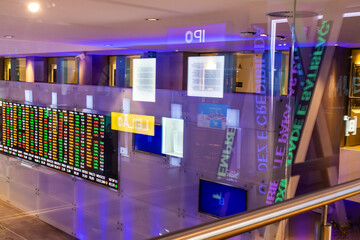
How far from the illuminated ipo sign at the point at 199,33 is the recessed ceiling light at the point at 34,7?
1064mm

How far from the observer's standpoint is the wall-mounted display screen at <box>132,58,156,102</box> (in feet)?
9.73

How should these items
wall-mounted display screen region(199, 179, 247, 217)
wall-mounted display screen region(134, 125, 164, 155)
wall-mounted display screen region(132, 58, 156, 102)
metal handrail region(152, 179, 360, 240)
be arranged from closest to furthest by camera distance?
metal handrail region(152, 179, 360, 240) → wall-mounted display screen region(199, 179, 247, 217) → wall-mounted display screen region(132, 58, 156, 102) → wall-mounted display screen region(134, 125, 164, 155)

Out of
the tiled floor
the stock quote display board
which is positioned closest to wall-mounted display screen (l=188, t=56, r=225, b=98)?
the stock quote display board

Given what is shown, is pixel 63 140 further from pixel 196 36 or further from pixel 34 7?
pixel 196 36

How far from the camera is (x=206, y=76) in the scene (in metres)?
2.96

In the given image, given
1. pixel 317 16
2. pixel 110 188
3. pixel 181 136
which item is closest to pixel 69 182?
pixel 110 188

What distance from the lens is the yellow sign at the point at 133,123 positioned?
10.1 feet

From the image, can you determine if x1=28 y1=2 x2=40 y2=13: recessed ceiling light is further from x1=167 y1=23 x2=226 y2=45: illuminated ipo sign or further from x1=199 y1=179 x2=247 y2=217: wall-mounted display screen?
x1=199 y1=179 x2=247 y2=217: wall-mounted display screen

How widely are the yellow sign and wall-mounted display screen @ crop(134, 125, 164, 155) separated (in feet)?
0.11

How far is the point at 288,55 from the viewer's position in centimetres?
354

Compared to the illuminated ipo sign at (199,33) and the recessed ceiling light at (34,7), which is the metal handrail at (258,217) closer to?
the recessed ceiling light at (34,7)

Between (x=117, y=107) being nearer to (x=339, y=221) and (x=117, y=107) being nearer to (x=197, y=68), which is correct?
(x=197, y=68)

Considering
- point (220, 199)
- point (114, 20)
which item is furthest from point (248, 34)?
point (220, 199)

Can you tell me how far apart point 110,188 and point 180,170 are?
2.29ft
